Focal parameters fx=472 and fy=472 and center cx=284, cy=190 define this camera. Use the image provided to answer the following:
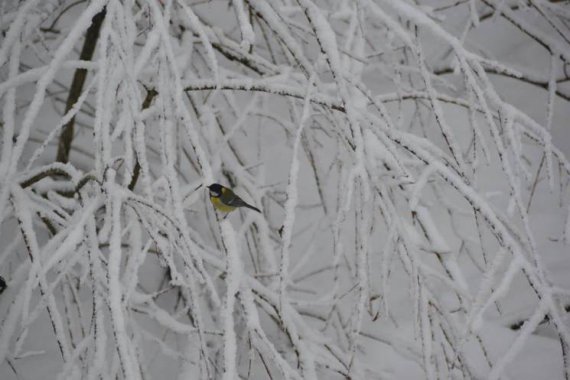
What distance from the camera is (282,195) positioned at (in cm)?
237

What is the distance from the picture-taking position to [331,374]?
205 centimetres

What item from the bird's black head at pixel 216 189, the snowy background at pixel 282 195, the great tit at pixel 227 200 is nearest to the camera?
the snowy background at pixel 282 195

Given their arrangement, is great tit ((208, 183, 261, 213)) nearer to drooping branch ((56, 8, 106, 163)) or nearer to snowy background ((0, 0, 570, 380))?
snowy background ((0, 0, 570, 380))

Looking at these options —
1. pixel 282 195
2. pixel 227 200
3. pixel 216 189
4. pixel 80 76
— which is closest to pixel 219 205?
pixel 227 200

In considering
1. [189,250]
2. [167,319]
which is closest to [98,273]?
[189,250]

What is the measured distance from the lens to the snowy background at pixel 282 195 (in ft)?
2.91

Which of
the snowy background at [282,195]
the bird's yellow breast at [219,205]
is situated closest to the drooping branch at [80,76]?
the snowy background at [282,195]

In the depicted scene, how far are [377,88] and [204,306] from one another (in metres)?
1.66

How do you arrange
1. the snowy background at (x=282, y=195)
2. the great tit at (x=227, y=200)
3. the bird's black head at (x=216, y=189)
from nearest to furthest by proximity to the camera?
the snowy background at (x=282, y=195) → the bird's black head at (x=216, y=189) → the great tit at (x=227, y=200)

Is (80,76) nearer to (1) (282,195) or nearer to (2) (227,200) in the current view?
(2) (227,200)

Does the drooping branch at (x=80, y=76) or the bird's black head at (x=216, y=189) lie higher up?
the drooping branch at (x=80, y=76)

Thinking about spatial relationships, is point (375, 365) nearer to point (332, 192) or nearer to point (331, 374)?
point (331, 374)

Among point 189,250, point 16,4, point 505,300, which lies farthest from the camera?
point 505,300

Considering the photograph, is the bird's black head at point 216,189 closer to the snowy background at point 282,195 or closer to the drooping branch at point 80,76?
the snowy background at point 282,195
